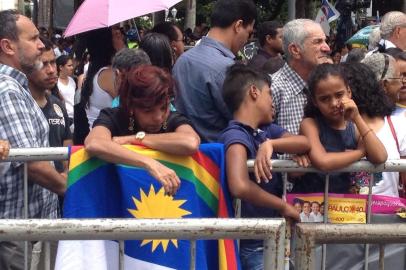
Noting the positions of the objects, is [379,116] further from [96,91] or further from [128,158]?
[96,91]

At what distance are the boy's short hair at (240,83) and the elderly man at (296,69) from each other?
653mm

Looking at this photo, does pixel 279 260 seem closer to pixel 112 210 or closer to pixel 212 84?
pixel 112 210

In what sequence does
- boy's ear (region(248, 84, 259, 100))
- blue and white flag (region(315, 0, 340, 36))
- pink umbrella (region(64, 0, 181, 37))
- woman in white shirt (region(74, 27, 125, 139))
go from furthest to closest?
blue and white flag (region(315, 0, 340, 36)) < pink umbrella (region(64, 0, 181, 37)) < woman in white shirt (region(74, 27, 125, 139)) < boy's ear (region(248, 84, 259, 100))

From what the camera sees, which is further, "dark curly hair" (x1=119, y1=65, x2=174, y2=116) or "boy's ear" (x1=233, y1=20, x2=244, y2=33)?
"boy's ear" (x1=233, y1=20, x2=244, y2=33)

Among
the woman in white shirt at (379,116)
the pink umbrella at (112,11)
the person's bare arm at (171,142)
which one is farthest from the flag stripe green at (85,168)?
the pink umbrella at (112,11)

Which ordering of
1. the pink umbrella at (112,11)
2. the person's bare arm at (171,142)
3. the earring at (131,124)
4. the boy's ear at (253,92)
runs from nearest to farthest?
the person's bare arm at (171,142), the earring at (131,124), the boy's ear at (253,92), the pink umbrella at (112,11)

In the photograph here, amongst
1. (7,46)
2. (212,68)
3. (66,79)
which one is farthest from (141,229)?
(66,79)

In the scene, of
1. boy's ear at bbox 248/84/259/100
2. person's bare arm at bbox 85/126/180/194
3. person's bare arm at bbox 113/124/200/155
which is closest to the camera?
person's bare arm at bbox 85/126/180/194

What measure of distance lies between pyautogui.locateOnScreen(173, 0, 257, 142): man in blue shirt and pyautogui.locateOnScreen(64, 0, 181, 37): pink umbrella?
0.77m

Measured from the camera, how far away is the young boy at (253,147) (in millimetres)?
3781

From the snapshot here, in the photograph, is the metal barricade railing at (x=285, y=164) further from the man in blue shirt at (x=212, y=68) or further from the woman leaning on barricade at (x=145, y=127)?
the man in blue shirt at (x=212, y=68)

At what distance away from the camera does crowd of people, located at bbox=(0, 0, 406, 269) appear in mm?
3830

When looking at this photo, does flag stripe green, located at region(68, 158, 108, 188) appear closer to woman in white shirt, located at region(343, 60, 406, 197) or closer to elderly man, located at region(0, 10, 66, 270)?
elderly man, located at region(0, 10, 66, 270)

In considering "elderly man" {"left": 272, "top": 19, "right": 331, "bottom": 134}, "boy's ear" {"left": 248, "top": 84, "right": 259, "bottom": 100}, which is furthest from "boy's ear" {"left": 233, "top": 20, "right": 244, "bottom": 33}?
"boy's ear" {"left": 248, "top": 84, "right": 259, "bottom": 100}
